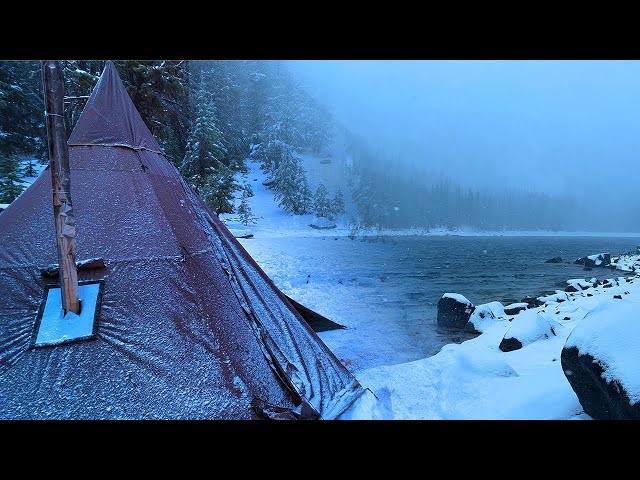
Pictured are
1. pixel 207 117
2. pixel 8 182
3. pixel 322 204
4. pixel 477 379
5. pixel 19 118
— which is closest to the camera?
pixel 477 379

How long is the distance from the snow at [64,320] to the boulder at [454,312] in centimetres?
895

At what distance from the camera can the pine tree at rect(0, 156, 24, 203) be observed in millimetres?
10781

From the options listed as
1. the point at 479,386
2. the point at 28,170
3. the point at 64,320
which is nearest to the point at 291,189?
the point at 28,170

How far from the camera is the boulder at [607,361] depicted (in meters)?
2.34

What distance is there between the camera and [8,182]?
36.8 feet

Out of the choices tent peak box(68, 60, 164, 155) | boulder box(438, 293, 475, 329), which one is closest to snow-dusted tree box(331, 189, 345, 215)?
boulder box(438, 293, 475, 329)

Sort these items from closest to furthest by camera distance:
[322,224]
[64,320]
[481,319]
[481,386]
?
[64,320]
[481,386]
[481,319]
[322,224]

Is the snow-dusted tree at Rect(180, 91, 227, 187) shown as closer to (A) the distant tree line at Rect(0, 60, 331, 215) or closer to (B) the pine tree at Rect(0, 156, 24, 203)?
(A) the distant tree line at Rect(0, 60, 331, 215)

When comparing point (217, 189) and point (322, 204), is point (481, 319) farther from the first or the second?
point (322, 204)

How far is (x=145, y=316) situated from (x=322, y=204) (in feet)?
119

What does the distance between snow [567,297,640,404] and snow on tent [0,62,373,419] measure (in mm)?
2295

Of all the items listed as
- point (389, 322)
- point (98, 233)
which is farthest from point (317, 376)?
point (389, 322)
